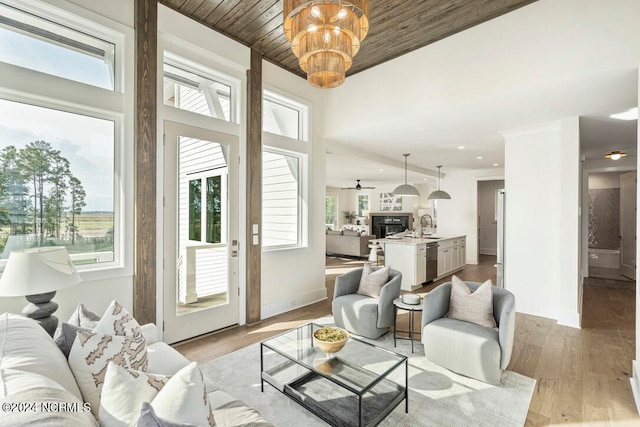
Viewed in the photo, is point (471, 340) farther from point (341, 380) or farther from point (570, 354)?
point (570, 354)

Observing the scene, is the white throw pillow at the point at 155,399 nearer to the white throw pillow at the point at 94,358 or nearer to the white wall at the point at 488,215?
the white throw pillow at the point at 94,358

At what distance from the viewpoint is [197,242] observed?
3.48 m

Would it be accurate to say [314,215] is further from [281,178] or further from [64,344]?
[64,344]

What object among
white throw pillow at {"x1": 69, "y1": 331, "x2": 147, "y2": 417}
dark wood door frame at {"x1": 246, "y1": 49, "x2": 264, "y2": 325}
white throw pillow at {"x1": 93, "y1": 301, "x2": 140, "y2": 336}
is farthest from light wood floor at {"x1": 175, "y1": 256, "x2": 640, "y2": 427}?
white throw pillow at {"x1": 69, "y1": 331, "x2": 147, "y2": 417}

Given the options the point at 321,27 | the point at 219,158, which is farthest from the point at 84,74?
the point at 321,27

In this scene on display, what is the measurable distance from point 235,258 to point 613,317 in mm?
5038

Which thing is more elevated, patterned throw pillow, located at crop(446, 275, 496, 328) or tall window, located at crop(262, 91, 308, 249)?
tall window, located at crop(262, 91, 308, 249)

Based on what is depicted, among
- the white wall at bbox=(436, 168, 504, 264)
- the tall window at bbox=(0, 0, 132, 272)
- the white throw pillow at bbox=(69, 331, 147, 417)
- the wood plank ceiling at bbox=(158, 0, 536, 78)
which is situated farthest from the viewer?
the white wall at bbox=(436, 168, 504, 264)

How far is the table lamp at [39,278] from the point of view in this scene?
1.81 m

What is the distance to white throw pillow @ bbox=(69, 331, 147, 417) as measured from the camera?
130cm

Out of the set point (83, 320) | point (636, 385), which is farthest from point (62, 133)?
point (636, 385)

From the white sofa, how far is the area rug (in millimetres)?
728

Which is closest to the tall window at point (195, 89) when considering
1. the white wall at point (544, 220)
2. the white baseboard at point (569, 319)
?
the white wall at point (544, 220)

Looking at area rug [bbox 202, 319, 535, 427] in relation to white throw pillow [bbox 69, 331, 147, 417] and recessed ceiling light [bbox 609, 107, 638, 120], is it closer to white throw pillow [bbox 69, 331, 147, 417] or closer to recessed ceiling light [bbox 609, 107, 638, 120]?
white throw pillow [bbox 69, 331, 147, 417]
